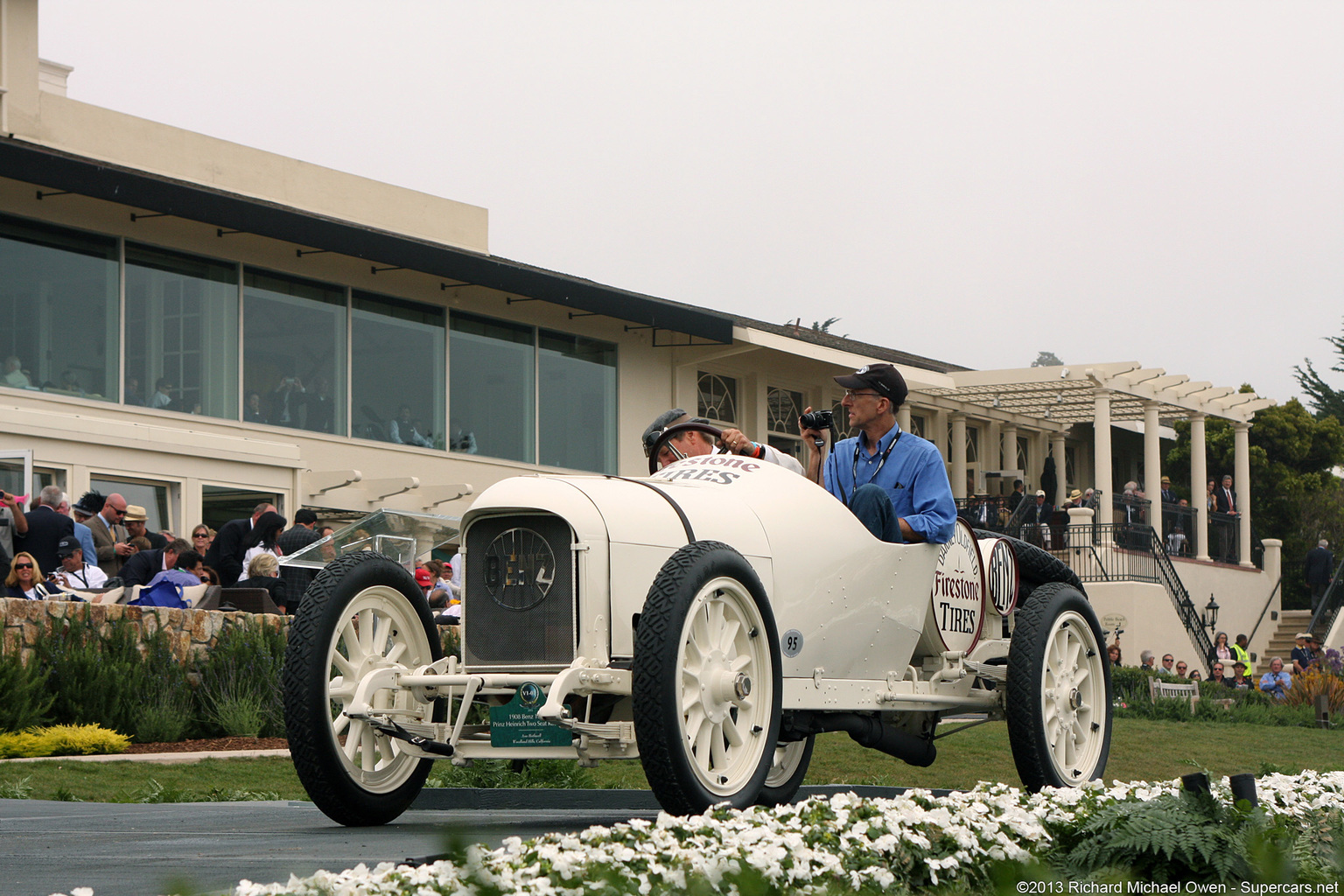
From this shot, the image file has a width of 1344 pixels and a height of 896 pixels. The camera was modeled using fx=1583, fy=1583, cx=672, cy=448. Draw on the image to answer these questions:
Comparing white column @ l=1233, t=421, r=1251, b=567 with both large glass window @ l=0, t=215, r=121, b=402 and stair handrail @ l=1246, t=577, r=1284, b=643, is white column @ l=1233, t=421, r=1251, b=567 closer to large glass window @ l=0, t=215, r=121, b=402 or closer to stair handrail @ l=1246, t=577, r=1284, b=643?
stair handrail @ l=1246, t=577, r=1284, b=643

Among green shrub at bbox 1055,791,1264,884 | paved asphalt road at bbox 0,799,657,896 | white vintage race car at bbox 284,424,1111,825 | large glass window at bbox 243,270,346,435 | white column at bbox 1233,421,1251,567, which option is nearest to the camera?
green shrub at bbox 1055,791,1264,884

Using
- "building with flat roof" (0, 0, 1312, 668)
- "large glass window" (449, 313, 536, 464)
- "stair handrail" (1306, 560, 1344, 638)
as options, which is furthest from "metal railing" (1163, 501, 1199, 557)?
"large glass window" (449, 313, 536, 464)

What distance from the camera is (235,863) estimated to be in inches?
183

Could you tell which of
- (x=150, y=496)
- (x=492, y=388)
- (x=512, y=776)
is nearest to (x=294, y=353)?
(x=150, y=496)

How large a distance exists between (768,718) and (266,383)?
58.0ft

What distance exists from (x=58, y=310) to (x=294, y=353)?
12.3ft

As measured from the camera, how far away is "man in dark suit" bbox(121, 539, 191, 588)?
14.3m

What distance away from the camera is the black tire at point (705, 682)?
17.0 ft

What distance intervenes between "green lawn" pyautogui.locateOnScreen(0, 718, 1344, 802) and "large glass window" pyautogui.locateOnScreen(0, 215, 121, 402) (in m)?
10.0

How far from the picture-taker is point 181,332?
69.8 feet

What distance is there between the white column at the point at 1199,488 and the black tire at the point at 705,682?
30.0 meters

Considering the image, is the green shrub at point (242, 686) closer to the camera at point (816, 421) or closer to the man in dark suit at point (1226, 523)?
the camera at point (816, 421)

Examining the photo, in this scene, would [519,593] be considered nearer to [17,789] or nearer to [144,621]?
[17,789]

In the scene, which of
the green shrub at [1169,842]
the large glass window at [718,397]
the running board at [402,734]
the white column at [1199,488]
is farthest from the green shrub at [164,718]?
the white column at [1199,488]
